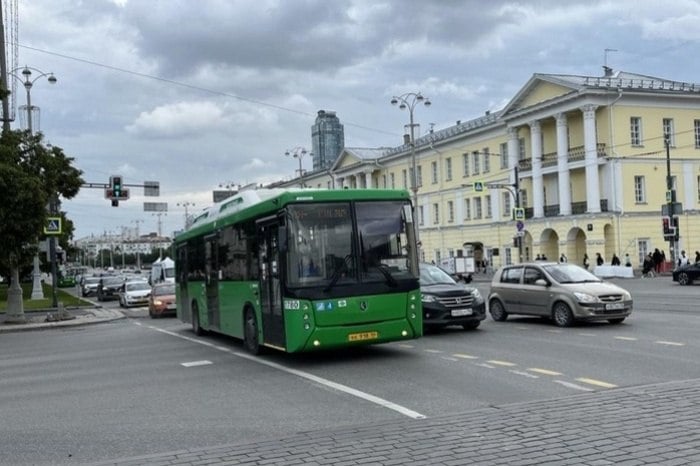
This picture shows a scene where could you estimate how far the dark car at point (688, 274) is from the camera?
3522 centimetres

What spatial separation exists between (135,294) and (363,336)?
29508mm

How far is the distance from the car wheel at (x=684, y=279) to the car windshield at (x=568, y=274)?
19808mm

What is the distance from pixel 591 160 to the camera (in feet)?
186

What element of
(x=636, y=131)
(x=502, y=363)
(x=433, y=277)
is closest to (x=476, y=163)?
(x=636, y=131)

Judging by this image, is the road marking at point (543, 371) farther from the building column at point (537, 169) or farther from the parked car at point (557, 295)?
the building column at point (537, 169)

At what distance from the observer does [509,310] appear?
19.6 metres

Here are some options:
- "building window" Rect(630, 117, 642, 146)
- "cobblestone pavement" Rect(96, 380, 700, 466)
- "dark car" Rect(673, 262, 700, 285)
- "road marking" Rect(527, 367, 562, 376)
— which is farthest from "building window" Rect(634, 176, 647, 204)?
"cobblestone pavement" Rect(96, 380, 700, 466)

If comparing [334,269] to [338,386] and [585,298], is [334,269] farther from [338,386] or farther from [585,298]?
[585,298]

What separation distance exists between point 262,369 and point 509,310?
9044 millimetres

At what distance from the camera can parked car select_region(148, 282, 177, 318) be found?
98.9 ft

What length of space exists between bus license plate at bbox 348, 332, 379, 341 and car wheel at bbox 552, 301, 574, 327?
659 centimetres

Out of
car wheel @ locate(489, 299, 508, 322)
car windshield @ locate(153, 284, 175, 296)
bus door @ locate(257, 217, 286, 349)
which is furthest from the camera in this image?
car windshield @ locate(153, 284, 175, 296)

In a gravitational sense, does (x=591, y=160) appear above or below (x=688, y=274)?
above

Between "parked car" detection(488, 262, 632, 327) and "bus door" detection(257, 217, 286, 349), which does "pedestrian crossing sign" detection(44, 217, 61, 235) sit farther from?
"bus door" detection(257, 217, 286, 349)
